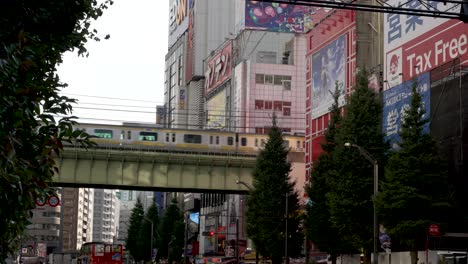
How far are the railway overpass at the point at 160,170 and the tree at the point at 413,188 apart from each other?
30.4 metres

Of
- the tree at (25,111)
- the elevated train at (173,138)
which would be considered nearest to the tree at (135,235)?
the elevated train at (173,138)

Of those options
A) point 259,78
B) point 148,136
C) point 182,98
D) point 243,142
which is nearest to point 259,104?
point 259,78

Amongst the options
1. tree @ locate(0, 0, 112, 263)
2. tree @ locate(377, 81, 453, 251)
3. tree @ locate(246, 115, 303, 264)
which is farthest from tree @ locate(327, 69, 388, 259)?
tree @ locate(0, 0, 112, 263)

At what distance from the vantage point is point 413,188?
4350 cm

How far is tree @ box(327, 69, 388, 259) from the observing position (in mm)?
48438

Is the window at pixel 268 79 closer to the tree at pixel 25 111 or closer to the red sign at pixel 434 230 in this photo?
the red sign at pixel 434 230

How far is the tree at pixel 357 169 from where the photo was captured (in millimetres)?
48438

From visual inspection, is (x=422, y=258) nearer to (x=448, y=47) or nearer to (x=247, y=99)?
(x=448, y=47)

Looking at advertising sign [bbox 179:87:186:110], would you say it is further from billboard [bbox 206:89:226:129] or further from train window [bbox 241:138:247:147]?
train window [bbox 241:138:247:147]

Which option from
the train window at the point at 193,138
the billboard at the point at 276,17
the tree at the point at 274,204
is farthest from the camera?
the billboard at the point at 276,17

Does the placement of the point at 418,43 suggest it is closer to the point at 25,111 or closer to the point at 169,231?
the point at 25,111

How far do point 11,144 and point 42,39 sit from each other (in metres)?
5.48

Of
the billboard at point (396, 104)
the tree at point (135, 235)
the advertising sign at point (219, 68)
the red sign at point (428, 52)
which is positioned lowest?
the tree at point (135, 235)

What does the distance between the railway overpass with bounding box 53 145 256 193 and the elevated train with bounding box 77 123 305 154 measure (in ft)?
38.8
